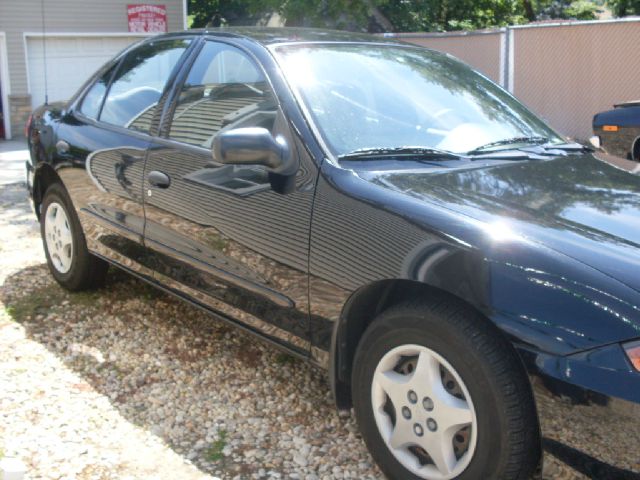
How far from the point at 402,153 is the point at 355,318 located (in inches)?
28.4

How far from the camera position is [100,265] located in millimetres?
4934

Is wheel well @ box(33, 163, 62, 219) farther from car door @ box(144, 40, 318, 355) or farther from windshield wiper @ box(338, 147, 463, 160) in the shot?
windshield wiper @ box(338, 147, 463, 160)

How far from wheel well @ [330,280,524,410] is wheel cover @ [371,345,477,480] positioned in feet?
0.70

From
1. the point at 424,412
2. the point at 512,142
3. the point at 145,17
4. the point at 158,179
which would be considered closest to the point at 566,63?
the point at 145,17

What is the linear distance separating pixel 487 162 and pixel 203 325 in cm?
207

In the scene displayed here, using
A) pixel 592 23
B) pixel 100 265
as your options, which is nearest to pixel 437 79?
pixel 100 265

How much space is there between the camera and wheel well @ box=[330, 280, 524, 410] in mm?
2814

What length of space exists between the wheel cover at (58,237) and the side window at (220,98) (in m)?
1.38

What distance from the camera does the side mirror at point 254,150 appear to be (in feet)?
10.2

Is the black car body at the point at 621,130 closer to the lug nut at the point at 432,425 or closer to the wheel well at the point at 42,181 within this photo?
the wheel well at the point at 42,181

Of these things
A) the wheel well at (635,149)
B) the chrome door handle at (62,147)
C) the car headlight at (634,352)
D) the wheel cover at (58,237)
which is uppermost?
the chrome door handle at (62,147)

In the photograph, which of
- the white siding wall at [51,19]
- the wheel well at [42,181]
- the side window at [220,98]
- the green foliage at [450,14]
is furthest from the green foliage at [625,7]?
the side window at [220,98]

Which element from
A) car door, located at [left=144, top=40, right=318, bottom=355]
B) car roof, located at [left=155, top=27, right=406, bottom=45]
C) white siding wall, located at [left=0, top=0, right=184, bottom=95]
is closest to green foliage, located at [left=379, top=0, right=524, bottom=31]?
white siding wall, located at [left=0, top=0, right=184, bottom=95]

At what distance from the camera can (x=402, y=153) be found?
3.23m
